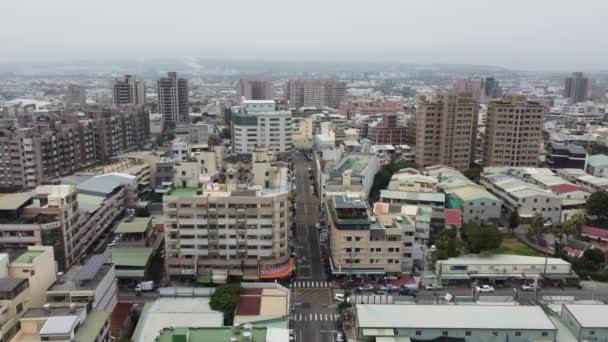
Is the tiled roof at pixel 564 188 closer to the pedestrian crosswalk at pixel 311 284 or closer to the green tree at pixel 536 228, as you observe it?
the green tree at pixel 536 228

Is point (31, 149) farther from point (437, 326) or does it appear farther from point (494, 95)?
point (494, 95)

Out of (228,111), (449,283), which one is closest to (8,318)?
(449,283)

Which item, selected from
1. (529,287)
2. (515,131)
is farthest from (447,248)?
(515,131)

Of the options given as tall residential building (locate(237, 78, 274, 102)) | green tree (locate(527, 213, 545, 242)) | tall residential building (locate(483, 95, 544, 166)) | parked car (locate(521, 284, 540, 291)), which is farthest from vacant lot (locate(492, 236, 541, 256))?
tall residential building (locate(237, 78, 274, 102))

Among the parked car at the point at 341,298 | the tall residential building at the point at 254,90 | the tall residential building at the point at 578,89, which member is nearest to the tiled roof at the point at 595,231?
the parked car at the point at 341,298

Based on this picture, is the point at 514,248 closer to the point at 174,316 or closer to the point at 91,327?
the point at 174,316

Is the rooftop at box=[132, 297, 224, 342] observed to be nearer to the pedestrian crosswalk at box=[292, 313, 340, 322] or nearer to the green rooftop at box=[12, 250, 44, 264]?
the pedestrian crosswalk at box=[292, 313, 340, 322]
